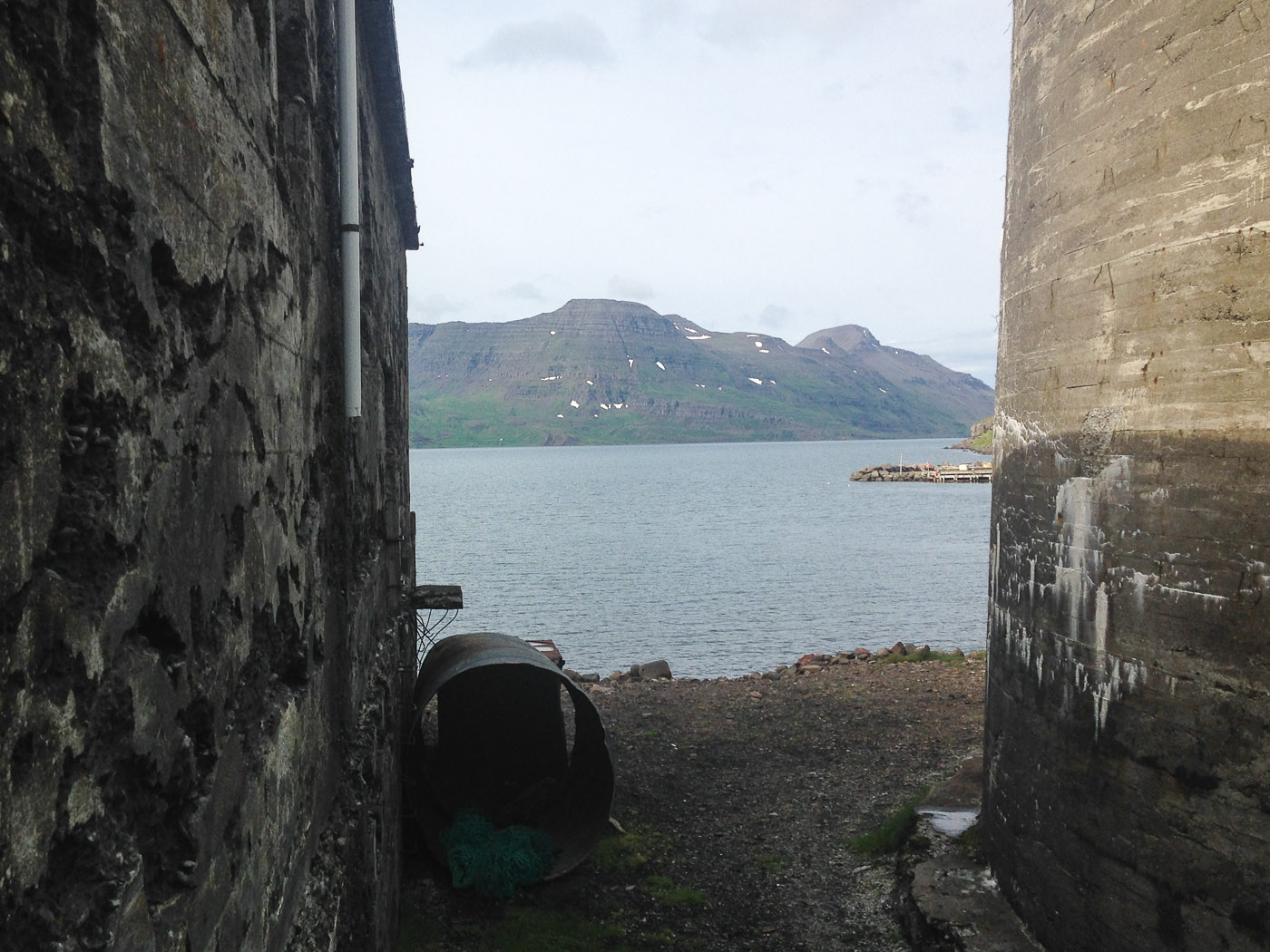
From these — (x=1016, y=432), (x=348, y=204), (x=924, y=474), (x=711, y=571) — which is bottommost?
(x=711, y=571)

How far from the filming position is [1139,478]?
538 cm

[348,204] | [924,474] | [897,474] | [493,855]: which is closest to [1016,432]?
[348,204]

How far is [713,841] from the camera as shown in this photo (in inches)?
365

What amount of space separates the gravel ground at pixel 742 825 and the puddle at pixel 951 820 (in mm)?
547

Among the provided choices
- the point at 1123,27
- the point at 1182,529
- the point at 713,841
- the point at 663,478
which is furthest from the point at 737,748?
the point at 663,478

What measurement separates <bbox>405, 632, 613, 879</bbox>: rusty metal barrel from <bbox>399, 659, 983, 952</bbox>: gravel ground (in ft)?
1.45

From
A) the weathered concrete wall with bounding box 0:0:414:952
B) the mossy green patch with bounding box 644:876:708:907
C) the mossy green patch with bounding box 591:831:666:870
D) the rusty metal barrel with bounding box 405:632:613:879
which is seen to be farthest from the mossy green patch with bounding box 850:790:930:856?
the weathered concrete wall with bounding box 0:0:414:952

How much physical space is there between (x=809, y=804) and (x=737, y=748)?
6.43 feet

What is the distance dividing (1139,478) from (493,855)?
5653 millimetres

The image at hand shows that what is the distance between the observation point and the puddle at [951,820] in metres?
8.24

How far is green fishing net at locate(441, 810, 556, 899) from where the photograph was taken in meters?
7.94

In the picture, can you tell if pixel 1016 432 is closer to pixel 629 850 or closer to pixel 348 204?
pixel 348 204

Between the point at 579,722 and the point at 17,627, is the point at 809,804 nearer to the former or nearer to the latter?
the point at 579,722

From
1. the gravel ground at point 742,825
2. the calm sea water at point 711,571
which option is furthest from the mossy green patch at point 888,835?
the calm sea water at point 711,571
